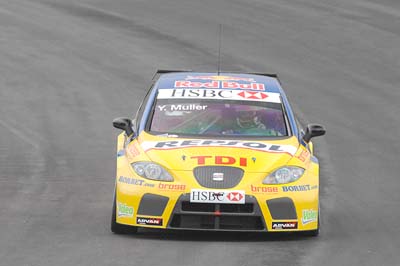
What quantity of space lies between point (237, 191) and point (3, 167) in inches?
192

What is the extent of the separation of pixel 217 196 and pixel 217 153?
1.82 feet

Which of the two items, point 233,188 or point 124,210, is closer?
point 233,188

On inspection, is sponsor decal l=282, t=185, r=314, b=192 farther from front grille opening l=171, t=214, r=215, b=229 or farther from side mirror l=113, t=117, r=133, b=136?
side mirror l=113, t=117, r=133, b=136

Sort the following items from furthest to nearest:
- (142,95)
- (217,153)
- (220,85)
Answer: (142,95) < (220,85) < (217,153)

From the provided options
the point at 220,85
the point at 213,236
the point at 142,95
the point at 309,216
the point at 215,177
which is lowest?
the point at 142,95

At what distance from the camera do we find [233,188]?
11.8m

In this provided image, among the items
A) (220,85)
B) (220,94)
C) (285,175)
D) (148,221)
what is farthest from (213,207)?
(220,85)

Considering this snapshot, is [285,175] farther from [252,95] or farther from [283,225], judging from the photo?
[252,95]

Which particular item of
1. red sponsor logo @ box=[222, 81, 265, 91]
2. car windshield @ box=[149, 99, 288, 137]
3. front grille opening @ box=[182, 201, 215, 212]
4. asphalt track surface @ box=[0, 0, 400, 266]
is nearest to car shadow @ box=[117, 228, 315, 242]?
asphalt track surface @ box=[0, 0, 400, 266]

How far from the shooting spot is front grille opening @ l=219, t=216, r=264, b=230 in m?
11.8

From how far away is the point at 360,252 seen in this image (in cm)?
1123

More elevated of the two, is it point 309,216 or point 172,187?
point 172,187

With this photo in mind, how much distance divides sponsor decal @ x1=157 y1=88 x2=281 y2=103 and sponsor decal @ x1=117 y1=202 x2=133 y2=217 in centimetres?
182

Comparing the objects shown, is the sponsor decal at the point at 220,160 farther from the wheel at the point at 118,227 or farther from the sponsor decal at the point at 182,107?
the sponsor decal at the point at 182,107
